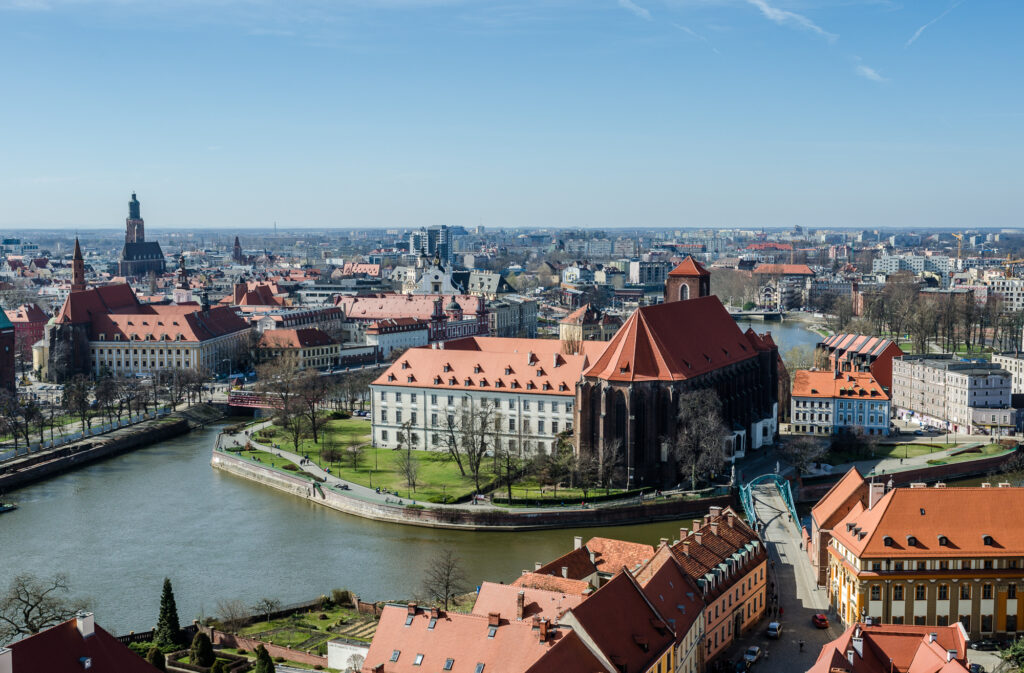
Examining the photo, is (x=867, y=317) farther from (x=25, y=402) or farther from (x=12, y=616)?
(x=12, y=616)

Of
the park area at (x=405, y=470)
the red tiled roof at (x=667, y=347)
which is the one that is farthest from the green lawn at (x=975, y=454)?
the park area at (x=405, y=470)

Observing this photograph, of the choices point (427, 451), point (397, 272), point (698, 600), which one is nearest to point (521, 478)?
point (427, 451)

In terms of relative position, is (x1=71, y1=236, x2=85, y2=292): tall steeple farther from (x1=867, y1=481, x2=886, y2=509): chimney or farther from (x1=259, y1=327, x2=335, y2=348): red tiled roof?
(x1=867, y1=481, x2=886, y2=509): chimney

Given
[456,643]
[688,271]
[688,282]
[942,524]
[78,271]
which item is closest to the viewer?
[456,643]

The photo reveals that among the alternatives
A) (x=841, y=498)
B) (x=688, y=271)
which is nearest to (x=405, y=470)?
(x=841, y=498)

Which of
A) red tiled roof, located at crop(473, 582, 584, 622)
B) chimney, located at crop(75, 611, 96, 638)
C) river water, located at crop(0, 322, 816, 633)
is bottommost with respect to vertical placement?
river water, located at crop(0, 322, 816, 633)

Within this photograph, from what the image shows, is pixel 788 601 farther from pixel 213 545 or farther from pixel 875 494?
pixel 213 545

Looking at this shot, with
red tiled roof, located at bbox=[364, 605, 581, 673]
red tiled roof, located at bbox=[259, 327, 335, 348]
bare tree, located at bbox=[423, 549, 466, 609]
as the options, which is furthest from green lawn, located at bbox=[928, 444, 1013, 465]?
red tiled roof, located at bbox=[259, 327, 335, 348]

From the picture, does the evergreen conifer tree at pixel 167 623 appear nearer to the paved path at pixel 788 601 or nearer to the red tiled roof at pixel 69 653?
the red tiled roof at pixel 69 653
